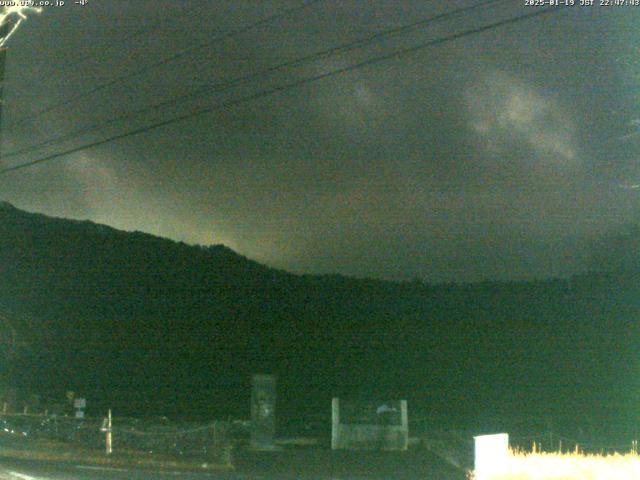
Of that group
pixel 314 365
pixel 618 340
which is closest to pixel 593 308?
pixel 618 340

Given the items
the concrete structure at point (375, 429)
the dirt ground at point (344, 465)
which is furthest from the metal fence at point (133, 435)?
the concrete structure at point (375, 429)

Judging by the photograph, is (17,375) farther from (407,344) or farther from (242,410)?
(407,344)

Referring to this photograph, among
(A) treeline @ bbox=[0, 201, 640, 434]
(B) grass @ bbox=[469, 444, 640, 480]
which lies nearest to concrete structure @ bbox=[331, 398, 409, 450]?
(B) grass @ bbox=[469, 444, 640, 480]

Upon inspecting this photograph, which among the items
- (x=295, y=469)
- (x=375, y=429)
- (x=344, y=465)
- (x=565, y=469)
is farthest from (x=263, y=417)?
(x=565, y=469)

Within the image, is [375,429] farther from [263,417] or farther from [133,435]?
[133,435]

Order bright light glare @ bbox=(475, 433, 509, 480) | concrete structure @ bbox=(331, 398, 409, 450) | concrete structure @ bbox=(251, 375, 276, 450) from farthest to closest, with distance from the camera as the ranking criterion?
concrete structure @ bbox=(251, 375, 276, 450)
concrete structure @ bbox=(331, 398, 409, 450)
bright light glare @ bbox=(475, 433, 509, 480)

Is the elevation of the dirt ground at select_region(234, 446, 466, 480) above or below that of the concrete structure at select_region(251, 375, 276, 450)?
below

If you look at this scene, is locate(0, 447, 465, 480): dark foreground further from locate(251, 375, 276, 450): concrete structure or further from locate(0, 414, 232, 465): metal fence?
locate(0, 414, 232, 465): metal fence
